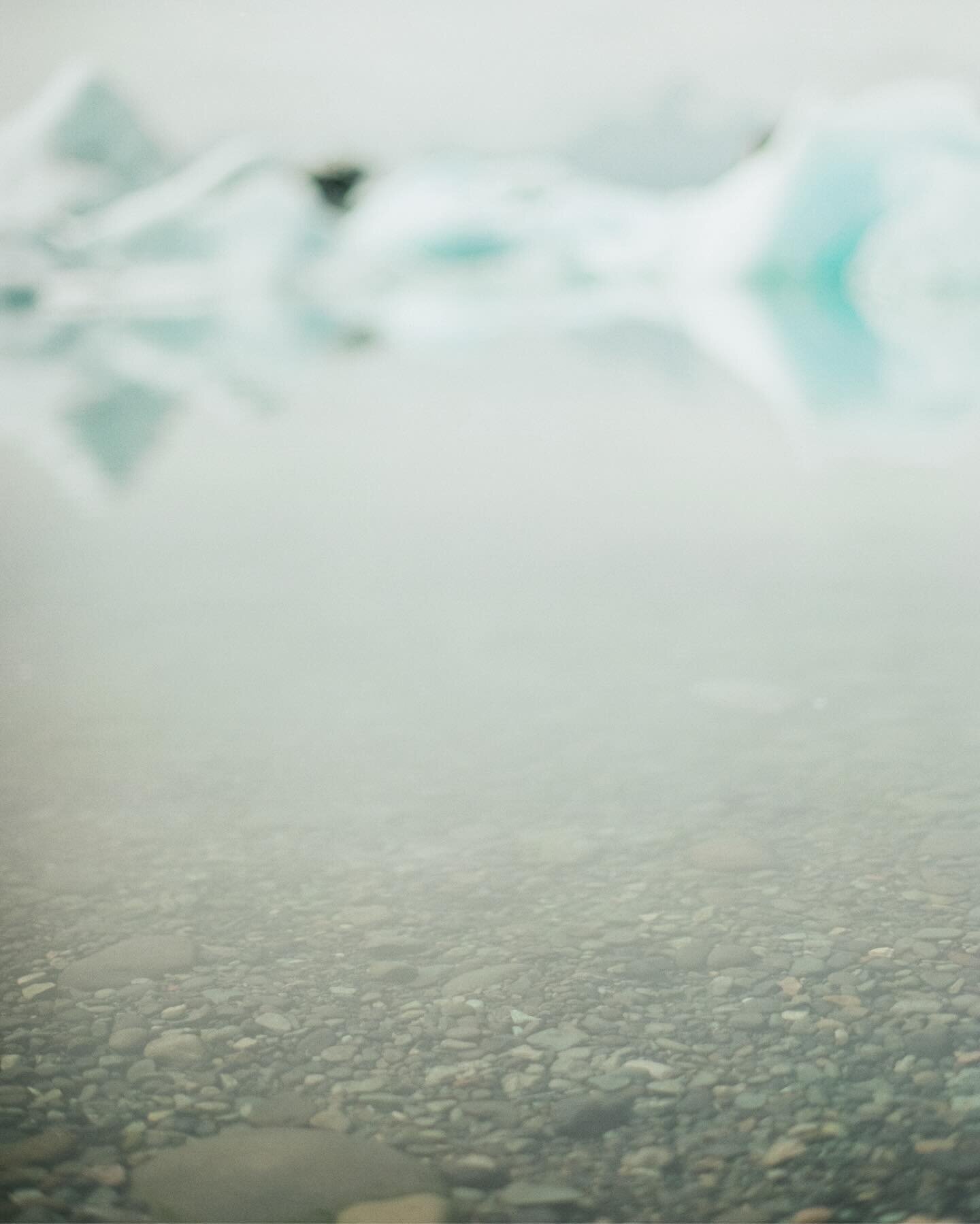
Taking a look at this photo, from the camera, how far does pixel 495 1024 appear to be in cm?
196

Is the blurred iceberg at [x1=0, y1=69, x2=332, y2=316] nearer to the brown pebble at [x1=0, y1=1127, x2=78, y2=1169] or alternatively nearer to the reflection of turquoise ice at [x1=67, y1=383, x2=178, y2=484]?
the reflection of turquoise ice at [x1=67, y1=383, x2=178, y2=484]

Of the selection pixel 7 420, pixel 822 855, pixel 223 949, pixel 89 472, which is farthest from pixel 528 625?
pixel 7 420

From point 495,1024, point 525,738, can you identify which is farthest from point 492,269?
point 495,1024

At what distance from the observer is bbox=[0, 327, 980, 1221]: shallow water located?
198 centimetres

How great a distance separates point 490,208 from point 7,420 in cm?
5593

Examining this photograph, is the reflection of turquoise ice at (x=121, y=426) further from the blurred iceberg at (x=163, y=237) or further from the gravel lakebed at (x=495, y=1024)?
the blurred iceberg at (x=163, y=237)

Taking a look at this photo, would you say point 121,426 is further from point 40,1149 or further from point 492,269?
point 492,269

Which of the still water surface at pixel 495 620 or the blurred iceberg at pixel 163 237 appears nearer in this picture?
the still water surface at pixel 495 620

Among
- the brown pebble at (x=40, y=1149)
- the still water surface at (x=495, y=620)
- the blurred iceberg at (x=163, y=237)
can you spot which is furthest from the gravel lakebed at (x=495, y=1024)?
the blurred iceberg at (x=163, y=237)

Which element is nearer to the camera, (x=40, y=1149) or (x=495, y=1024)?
(x=40, y=1149)

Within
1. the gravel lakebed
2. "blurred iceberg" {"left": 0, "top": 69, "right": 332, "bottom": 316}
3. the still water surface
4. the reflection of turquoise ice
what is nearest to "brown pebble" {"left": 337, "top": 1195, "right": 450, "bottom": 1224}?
the gravel lakebed

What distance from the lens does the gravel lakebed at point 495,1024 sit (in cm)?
161

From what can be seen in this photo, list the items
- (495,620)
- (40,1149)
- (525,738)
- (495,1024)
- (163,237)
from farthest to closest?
(163,237)
(495,620)
(525,738)
(495,1024)
(40,1149)

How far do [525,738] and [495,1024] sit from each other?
140 cm
